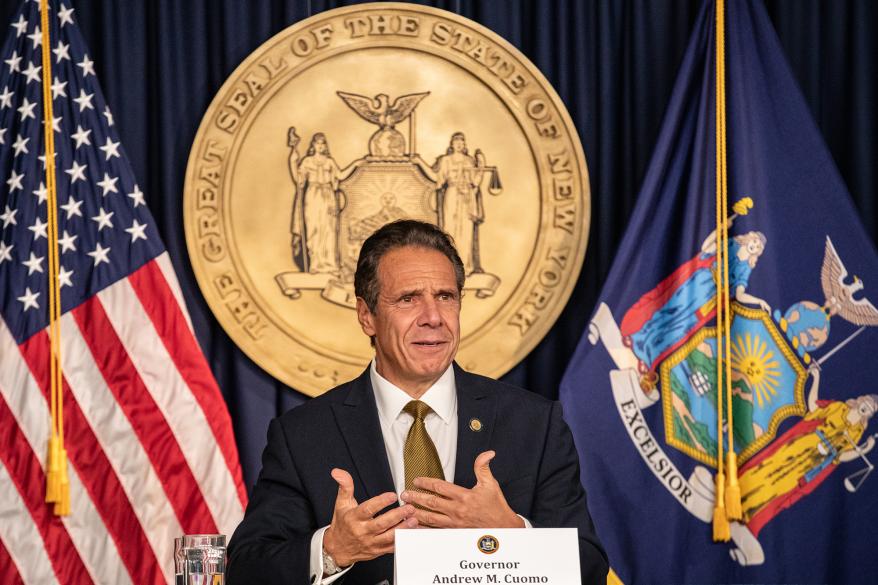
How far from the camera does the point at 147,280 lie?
12.3ft

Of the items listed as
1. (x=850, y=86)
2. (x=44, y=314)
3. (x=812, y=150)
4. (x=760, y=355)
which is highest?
(x=850, y=86)

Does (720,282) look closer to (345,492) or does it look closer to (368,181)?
(368,181)

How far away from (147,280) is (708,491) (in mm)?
1913

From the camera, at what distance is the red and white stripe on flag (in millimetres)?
3604

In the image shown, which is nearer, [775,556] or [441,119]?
[775,556]

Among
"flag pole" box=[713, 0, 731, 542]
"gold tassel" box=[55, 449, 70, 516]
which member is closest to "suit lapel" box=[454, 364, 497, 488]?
"flag pole" box=[713, 0, 731, 542]

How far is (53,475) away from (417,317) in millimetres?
1467

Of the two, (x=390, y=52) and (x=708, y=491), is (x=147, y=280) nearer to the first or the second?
(x=390, y=52)

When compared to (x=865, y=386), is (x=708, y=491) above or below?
below

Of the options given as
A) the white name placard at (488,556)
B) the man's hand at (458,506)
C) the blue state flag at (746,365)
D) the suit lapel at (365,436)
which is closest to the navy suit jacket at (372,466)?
the suit lapel at (365,436)

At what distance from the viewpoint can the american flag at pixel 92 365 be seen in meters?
3.62

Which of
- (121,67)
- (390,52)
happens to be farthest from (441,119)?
(121,67)

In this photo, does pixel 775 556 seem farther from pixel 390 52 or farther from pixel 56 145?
pixel 56 145

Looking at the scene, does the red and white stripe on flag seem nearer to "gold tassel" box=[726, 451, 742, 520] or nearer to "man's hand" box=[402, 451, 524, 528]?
"gold tassel" box=[726, 451, 742, 520]
